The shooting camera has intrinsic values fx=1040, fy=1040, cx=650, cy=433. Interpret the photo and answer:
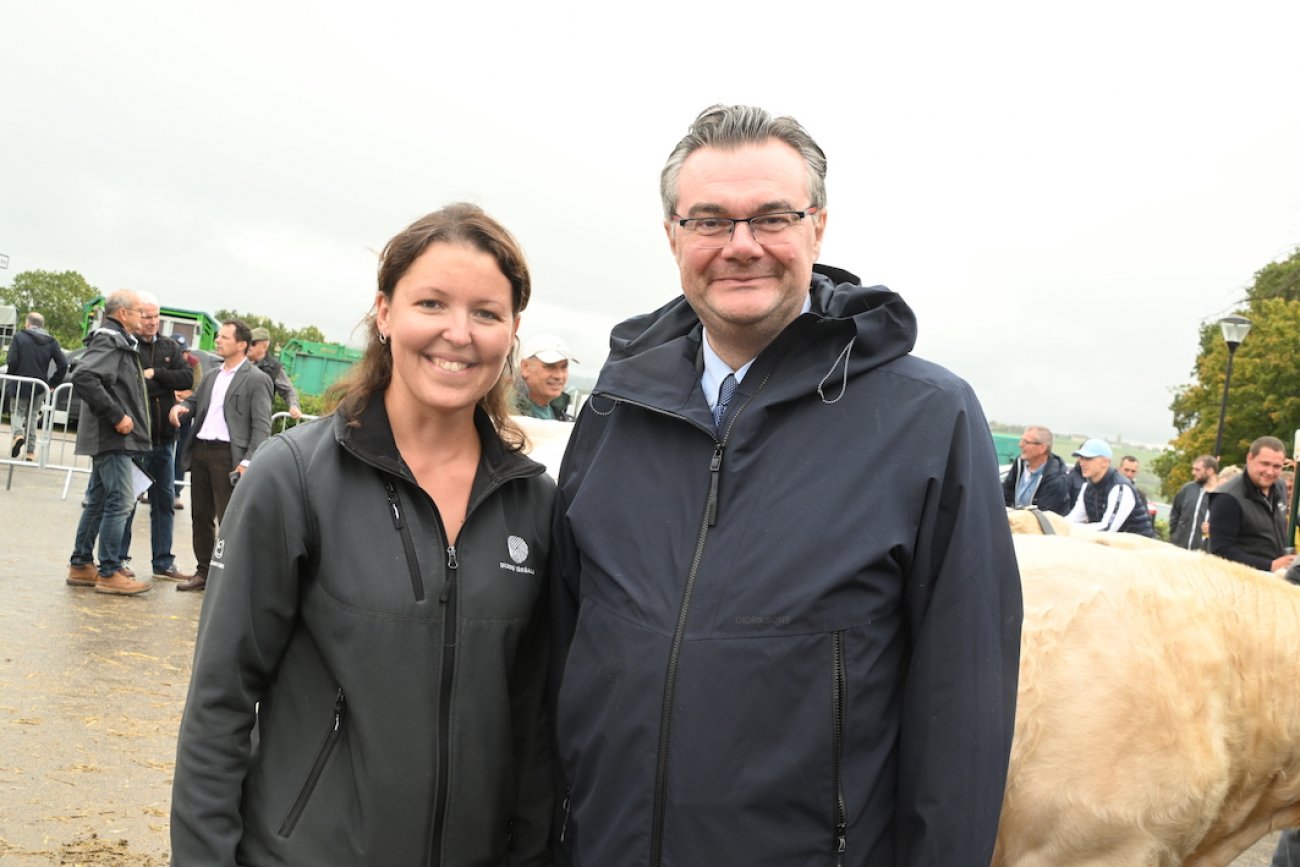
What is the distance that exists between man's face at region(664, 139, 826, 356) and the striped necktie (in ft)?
0.33

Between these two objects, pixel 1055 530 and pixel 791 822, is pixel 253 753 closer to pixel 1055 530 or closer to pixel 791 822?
pixel 791 822

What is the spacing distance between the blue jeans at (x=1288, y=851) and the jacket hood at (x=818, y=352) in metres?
3.75

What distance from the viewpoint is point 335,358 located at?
95.6ft

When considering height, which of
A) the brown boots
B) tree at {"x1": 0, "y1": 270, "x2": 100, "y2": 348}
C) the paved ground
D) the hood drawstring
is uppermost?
tree at {"x1": 0, "y1": 270, "x2": 100, "y2": 348}

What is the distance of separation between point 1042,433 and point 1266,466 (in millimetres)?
2986

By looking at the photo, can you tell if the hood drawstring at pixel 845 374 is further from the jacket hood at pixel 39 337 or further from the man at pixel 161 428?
the jacket hood at pixel 39 337

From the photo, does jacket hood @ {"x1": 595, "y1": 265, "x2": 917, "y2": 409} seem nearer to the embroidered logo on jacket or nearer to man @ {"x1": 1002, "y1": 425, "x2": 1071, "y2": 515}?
the embroidered logo on jacket

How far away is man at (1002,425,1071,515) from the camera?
33.7 ft

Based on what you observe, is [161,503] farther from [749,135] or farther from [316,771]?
[749,135]

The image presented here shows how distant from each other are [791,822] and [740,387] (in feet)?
2.83

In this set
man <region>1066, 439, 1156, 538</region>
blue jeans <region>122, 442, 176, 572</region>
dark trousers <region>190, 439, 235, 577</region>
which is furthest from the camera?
man <region>1066, 439, 1156, 538</region>

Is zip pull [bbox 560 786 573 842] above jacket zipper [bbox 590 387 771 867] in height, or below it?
below

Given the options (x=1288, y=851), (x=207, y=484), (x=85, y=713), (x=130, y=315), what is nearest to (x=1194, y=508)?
(x=1288, y=851)

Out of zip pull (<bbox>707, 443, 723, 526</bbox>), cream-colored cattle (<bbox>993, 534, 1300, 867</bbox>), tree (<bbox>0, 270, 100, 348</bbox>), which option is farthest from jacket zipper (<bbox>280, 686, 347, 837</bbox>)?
tree (<bbox>0, 270, 100, 348</bbox>)
